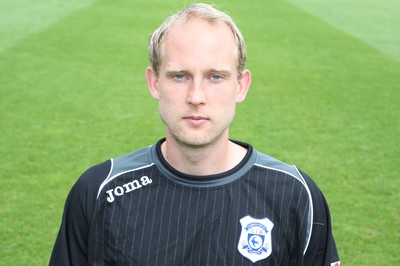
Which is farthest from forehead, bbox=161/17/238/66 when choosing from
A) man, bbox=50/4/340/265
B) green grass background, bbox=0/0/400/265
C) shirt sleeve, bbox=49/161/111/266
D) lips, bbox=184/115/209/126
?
green grass background, bbox=0/0/400/265

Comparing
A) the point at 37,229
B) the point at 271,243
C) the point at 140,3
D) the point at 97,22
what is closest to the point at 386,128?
the point at 37,229

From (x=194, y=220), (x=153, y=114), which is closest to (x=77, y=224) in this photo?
(x=194, y=220)

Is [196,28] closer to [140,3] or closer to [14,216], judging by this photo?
[14,216]

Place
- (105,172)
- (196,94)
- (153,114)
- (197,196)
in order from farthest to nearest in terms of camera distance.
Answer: (153,114)
(105,172)
(197,196)
(196,94)

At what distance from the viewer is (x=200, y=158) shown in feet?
7.89

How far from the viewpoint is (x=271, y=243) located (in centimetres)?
240

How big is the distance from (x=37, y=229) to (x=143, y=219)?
11.9 feet

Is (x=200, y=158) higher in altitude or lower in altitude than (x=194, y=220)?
higher

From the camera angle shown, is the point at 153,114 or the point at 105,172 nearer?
the point at 105,172

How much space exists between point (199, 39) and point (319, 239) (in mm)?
910

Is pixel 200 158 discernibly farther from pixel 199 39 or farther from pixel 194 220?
pixel 199 39

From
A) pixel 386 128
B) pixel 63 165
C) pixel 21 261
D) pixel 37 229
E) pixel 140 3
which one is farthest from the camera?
pixel 140 3

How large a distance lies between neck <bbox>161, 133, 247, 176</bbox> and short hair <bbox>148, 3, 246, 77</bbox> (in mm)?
301

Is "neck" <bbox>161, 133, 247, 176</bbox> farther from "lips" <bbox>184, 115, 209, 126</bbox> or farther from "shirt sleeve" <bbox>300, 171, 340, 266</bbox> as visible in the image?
"shirt sleeve" <bbox>300, 171, 340, 266</bbox>
